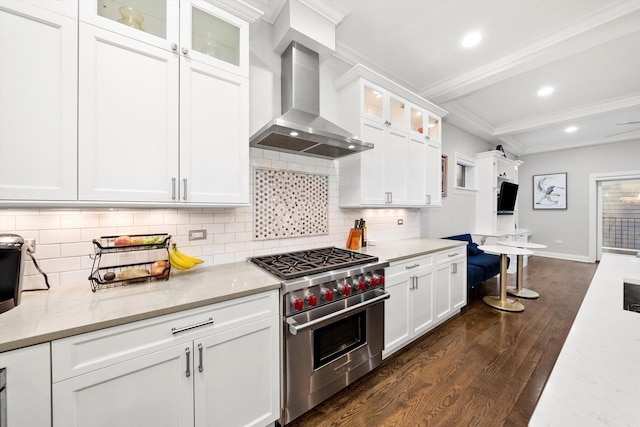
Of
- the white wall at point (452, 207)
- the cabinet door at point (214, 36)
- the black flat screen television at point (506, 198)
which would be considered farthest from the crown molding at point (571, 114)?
the cabinet door at point (214, 36)

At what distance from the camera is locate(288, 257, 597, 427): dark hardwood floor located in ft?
5.41

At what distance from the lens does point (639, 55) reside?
2.64 metres

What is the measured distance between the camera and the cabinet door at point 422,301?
94.2 inches

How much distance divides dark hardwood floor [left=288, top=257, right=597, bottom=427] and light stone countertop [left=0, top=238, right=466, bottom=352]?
41.0 inches

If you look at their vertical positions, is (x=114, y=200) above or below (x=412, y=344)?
above

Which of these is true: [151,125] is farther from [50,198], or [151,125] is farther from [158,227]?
[158,227]

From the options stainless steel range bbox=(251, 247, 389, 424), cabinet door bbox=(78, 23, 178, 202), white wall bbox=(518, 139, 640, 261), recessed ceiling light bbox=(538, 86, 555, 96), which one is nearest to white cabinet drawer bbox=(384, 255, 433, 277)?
stainless steel range bbox=(251, 247, 389, 424)

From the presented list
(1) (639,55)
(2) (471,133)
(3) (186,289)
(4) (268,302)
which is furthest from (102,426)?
(2) (471,133)

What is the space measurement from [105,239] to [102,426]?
969 mm

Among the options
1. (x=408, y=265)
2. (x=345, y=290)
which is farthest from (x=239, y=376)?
(x=408, y=265)

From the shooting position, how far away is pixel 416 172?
9.85ft

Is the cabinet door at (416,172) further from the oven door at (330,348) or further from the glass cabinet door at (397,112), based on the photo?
the oven door at (330,348)

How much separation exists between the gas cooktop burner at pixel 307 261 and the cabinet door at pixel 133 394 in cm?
68

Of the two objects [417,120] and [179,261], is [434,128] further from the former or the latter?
[179,261]
